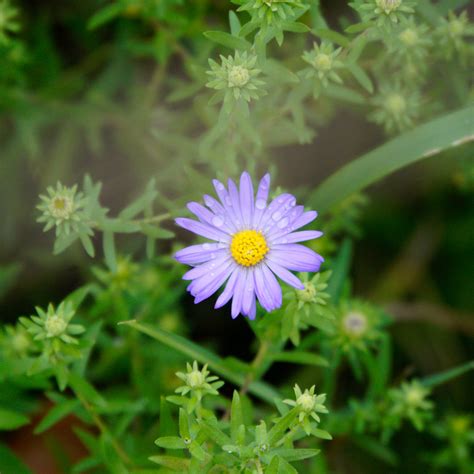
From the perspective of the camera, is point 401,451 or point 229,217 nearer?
point 229,217

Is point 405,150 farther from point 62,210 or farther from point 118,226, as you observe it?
point 62,210

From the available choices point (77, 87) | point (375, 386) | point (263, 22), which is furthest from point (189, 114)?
point (375, 386)

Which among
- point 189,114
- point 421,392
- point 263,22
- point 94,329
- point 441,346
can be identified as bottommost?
point 94,329

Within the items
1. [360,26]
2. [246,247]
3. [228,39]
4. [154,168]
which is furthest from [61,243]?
[154,168]

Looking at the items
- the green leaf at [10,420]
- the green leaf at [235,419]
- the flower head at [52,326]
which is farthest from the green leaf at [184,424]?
the green leaf at [10,420]

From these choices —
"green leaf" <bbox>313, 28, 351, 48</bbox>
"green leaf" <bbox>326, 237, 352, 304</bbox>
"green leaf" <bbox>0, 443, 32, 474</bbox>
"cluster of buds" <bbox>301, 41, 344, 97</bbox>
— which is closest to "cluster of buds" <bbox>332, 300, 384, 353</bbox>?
"green leaf" <bbox>326, 237, 352, 304</bbox>

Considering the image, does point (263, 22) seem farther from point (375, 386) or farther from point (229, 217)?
point (375, 386)
